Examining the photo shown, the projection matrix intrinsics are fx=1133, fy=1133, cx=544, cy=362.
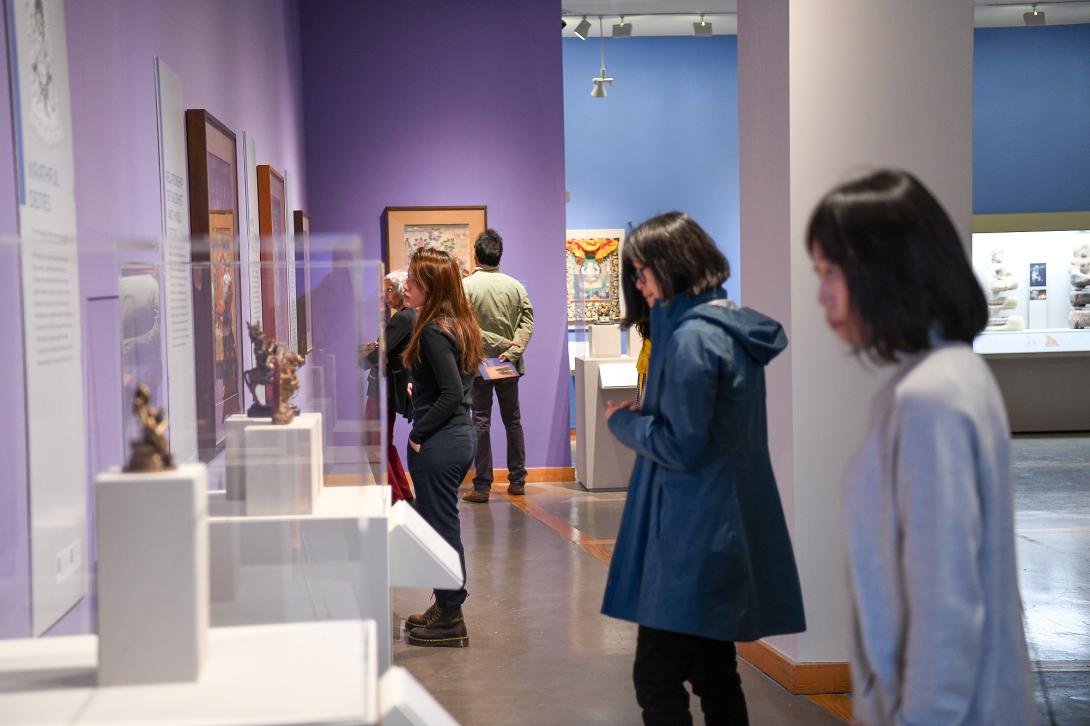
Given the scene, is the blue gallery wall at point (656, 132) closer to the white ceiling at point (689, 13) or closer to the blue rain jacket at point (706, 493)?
the white ceiling at point (689, 13)

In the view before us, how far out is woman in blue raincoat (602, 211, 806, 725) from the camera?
2.46m

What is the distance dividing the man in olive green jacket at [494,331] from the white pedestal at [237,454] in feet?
17.9

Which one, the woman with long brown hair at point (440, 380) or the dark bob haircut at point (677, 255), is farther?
the woman with long brown hair at point (440, 380)

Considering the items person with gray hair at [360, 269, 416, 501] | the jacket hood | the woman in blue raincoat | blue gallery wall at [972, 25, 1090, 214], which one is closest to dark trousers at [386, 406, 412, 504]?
person with gray hair at [360, 269, 416, 501]

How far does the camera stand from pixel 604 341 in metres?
8.04

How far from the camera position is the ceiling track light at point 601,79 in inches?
433

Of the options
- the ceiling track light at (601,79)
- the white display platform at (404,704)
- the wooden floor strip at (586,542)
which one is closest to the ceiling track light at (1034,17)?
the ceiling track light at (601,79)

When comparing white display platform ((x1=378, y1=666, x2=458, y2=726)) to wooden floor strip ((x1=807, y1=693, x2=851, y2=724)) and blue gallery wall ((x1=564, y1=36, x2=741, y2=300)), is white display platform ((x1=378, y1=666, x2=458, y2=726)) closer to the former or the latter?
wooden floor strip ((x1=807, y1=693, x2=851, y2=724))

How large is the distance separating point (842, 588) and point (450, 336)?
1.57 meters

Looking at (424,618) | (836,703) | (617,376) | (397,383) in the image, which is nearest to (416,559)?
(836,703)

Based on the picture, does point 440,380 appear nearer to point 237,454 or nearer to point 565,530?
point 237,454

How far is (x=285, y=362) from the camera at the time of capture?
202cm

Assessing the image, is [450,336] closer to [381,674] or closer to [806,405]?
[806,405]

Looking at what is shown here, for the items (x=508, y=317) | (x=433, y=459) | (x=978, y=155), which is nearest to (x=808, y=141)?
(x=433, y=459)
